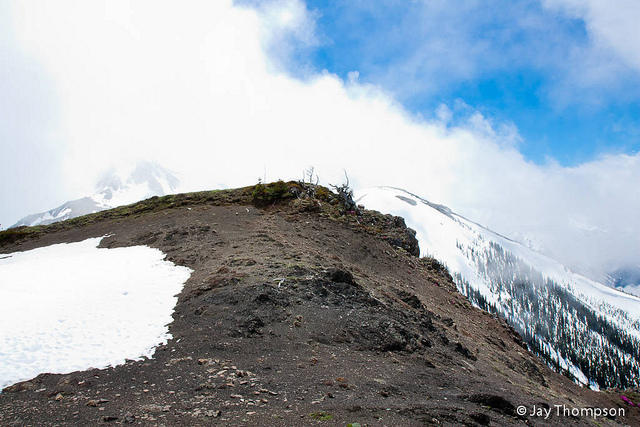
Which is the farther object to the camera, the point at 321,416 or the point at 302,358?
the point at 302,358

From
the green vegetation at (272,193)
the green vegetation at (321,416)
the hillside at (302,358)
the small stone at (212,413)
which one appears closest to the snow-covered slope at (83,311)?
the hillside at (302,358)

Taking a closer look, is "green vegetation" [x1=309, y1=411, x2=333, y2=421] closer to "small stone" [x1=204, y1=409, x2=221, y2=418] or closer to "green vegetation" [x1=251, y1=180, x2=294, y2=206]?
"small stone" [x1=204, y1=409, x2=221, y2=418]

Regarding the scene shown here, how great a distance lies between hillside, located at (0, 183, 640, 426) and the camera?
6574mm

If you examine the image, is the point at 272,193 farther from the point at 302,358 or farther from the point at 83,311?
the point at 302,358

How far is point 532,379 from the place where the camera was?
14.4 metres

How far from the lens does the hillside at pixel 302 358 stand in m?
6.57

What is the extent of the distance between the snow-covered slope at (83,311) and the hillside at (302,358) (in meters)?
0.68

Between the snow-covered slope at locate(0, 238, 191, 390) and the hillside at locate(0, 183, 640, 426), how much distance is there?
2.22ft

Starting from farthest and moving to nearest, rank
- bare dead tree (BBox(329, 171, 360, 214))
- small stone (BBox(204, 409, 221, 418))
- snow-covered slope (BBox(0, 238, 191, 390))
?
bare dead tree (BBox(329, 171, 360, 214)) < snow-covered slope (BBox(0, 238, 191, 390)) < small stone (BBox(204, 409, 221, 418))

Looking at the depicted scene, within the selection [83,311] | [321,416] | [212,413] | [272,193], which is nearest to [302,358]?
[321,416]

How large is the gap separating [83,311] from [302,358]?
8.12 m

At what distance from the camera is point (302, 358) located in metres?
9.04

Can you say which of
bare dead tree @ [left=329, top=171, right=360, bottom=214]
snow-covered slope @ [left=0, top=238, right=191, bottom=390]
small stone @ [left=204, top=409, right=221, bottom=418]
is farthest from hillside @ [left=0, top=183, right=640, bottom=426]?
bare dead tree @ [left=329, top=171, right=360, bottom=214]

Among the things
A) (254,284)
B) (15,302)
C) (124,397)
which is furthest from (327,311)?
(15,302)
